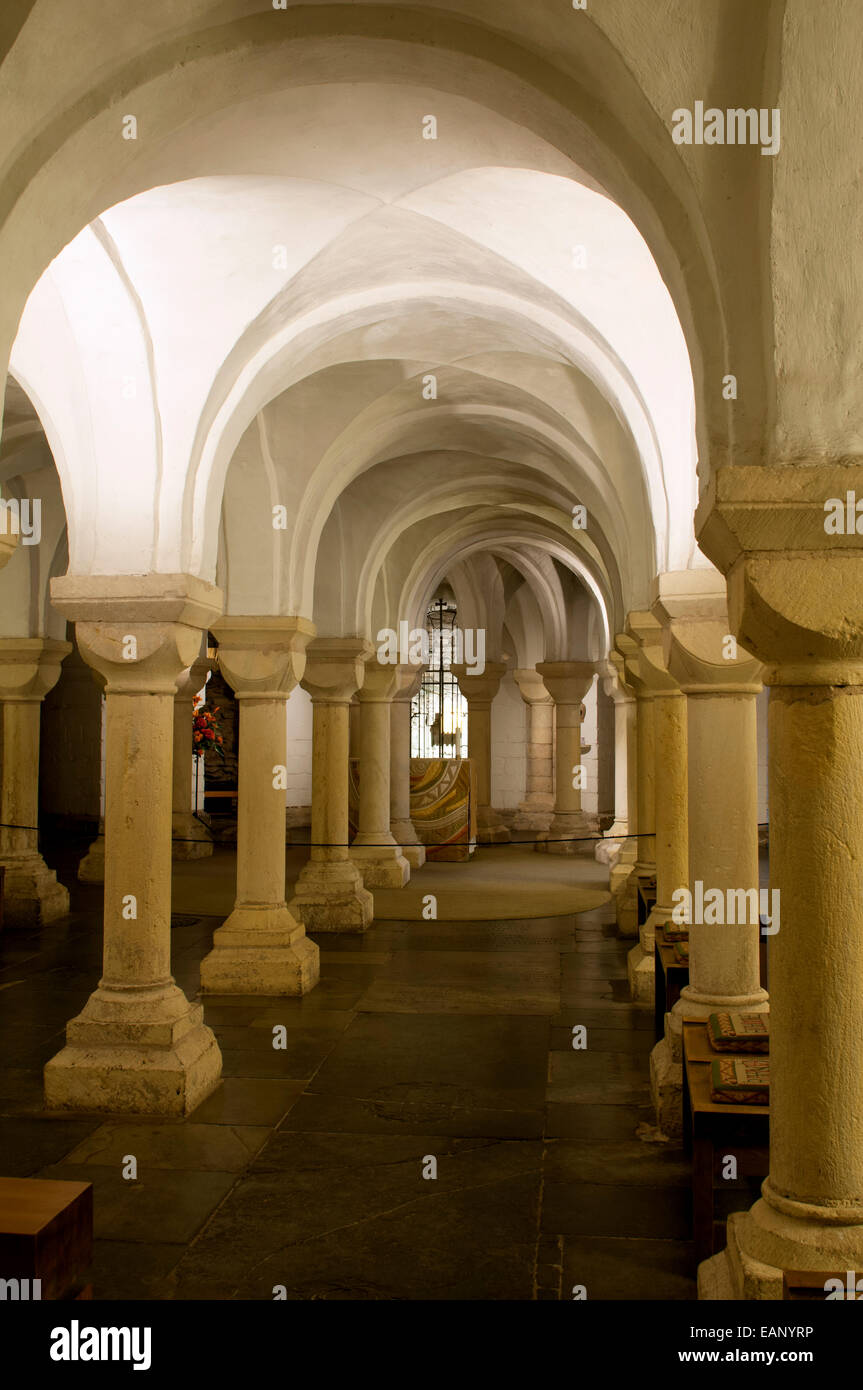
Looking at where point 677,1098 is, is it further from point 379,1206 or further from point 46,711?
point 46,711

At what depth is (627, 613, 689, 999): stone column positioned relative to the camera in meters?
6.66

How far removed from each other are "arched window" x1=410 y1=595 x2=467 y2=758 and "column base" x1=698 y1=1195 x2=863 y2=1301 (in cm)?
1767

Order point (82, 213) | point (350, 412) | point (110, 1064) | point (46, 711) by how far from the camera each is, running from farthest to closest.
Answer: point (46, 711) → point (350, 412) → point (110, 1064) → point (82, 213)

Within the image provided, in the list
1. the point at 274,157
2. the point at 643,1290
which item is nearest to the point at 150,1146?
the point at 643,1290

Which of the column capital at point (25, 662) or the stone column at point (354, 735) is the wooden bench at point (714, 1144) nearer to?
the column capital at point (25, 662)

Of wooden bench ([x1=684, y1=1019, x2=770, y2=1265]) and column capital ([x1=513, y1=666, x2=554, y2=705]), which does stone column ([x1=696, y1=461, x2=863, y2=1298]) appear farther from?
column capital ([x1=513, y1=666, x2=554, y2=705])

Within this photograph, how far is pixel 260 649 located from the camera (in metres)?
7.10

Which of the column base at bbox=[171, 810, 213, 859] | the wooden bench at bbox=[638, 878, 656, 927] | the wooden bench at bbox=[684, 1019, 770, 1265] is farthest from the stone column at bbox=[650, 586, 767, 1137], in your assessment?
the column base at bbox=[171, 810, 213, 859]

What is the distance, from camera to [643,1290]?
3.38m

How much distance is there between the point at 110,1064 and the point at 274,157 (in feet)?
12.2

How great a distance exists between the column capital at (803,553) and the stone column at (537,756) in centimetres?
1605

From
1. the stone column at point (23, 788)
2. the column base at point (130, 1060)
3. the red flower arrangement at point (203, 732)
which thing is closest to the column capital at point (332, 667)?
the stone column at point (23, 788)

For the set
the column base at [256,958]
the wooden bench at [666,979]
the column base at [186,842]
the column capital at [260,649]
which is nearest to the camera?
the wooden bench at [666,979]

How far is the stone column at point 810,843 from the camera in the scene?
2.57 meters
